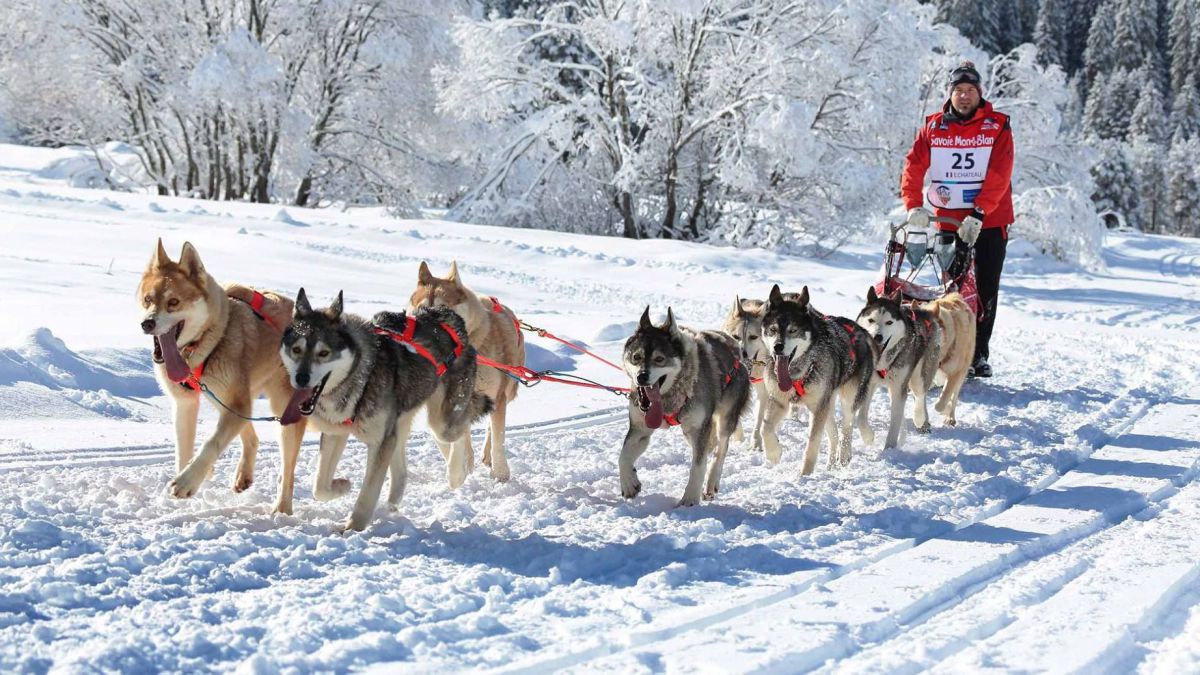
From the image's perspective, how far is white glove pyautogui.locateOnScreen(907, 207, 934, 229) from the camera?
690cm

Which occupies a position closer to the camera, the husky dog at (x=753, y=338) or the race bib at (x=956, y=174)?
the husky dog at (x=753, y=338)

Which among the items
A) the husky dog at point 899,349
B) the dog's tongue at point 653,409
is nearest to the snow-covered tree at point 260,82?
the husky dog at point 899,349

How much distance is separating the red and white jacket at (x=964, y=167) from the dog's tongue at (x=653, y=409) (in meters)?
3.60

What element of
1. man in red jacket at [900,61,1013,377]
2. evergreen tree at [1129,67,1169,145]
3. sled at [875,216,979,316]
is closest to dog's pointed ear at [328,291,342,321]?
sled at [875,216,979,316]

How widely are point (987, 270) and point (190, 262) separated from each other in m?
5.62

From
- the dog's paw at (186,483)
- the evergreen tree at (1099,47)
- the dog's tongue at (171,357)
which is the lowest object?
the dog's paw at (186,483)

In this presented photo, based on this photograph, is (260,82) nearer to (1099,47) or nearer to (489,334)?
(489,334)

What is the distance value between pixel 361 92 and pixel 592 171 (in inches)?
200

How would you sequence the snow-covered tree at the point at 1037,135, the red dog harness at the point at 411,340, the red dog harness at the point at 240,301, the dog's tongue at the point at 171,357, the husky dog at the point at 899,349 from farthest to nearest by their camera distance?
the snow-covered tree at the point at 1037,135 < the husky dog at the point at 899,349 < the red dog harness at the point at 411,340 < the red dog harness at the point at 240,301 < the dog's tongue at the point at 171,357

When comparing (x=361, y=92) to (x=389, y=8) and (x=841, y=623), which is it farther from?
(x=841, y=623)

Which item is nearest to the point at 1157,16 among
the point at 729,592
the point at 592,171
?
the point at 592,171

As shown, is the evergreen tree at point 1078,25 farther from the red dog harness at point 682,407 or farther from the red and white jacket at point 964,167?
the red dog harness at point 682,407

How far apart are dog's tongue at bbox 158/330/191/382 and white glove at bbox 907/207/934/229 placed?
15.4 feet

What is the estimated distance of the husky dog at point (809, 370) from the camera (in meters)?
5.17
